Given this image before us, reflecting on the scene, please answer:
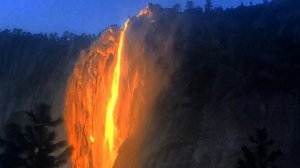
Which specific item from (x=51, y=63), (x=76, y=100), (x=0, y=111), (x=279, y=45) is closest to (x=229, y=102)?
(x=279, y=45)

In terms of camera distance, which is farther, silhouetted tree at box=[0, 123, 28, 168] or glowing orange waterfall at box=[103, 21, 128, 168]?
glowing orange waterfall at box=[103, 21, 128, 168]

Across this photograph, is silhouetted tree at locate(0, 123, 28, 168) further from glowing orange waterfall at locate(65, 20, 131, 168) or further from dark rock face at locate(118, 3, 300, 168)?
glowing orange waterfall at locate(65, 20, 131, 168)

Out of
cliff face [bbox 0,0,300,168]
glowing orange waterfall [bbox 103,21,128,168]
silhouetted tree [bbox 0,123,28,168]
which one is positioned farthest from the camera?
glowing orange waterfall [bbox 103,21,128,168]

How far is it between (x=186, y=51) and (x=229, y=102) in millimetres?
4058

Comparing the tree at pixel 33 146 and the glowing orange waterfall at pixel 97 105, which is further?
the glowing orange waterfall at pixel 97 105

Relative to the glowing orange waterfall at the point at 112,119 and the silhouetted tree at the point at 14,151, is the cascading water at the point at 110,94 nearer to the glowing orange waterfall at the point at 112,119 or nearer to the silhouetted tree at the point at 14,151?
the glowing orange waterfall at the point at 112,119

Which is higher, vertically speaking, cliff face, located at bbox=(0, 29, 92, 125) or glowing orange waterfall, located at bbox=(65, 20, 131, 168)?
cliff face, located at bbox=(0, 29, 92, 125)

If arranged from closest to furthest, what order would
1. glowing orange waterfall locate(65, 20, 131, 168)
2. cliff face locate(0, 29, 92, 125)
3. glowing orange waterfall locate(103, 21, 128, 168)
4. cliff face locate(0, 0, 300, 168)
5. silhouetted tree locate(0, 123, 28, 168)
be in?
silhouetted tree locate(0, 123, 28, 168) < cliff face locate(0, 0, 300, 168) < glowing orange waterfall locate(103, 21, 128, 168) < glowing orange waterfall locate(65, 20, 131, 168) < cliff face locate(0, 29, 92, 125)

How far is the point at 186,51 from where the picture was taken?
31578 millimetres

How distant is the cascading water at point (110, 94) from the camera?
30.9m

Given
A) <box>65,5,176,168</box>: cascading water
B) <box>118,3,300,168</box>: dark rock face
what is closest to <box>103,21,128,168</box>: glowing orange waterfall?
<box>65,5,176,168</box>: cascading water

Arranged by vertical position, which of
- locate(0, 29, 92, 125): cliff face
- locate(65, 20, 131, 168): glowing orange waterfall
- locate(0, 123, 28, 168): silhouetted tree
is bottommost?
locate(0, 123, 28, 168): silhouetted tree

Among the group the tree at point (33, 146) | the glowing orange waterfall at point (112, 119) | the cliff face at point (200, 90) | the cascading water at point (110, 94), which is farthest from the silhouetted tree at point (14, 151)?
the glowing orange waterfall at point (112, 119)

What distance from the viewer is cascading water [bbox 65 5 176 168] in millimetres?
30859
